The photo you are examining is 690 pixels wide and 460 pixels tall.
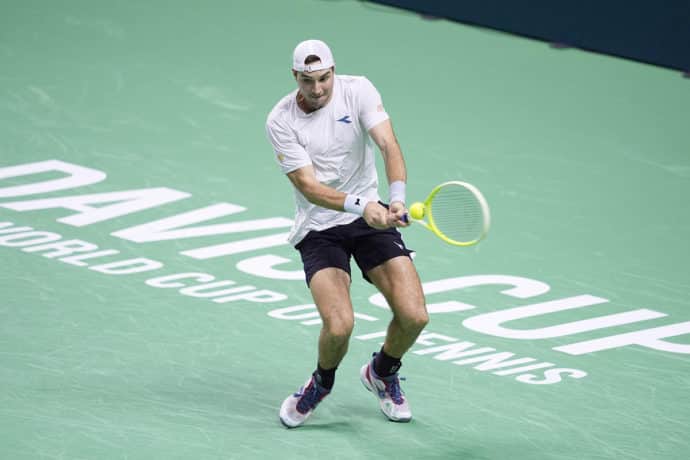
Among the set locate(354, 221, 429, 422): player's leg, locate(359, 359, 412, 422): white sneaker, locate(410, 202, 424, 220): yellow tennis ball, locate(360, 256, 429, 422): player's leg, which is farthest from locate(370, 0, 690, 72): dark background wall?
locate(410, 202, 424, 220): yellow tennis ball

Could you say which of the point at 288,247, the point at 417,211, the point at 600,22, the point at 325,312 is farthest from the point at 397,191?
the point at 600,22

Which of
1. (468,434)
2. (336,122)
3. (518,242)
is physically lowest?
(468,434)

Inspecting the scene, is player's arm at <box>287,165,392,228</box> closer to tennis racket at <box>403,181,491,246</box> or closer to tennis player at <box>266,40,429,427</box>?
tennis player at <box>266,40,429,427</box>

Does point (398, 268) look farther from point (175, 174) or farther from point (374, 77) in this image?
point (374, 77)

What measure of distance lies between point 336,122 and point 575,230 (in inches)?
172

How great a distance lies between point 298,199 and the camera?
8945 millimetres

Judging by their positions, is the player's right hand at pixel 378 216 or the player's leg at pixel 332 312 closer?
the player's right hand at pixel 378 216

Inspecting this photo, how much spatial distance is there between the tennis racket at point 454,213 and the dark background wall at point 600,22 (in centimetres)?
857

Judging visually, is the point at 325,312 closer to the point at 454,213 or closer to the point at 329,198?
the point at 329,198

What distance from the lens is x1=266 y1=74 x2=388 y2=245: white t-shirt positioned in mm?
8711

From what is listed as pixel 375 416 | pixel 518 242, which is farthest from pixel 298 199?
pixel 518 242

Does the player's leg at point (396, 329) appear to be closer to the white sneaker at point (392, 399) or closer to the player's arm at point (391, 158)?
the white sneaker at point (392, 399)

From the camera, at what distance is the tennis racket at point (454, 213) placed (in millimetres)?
8047

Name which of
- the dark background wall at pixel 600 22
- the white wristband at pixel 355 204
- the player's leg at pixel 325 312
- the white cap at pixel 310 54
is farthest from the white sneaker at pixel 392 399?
the dark background wall at pixel 600 22
